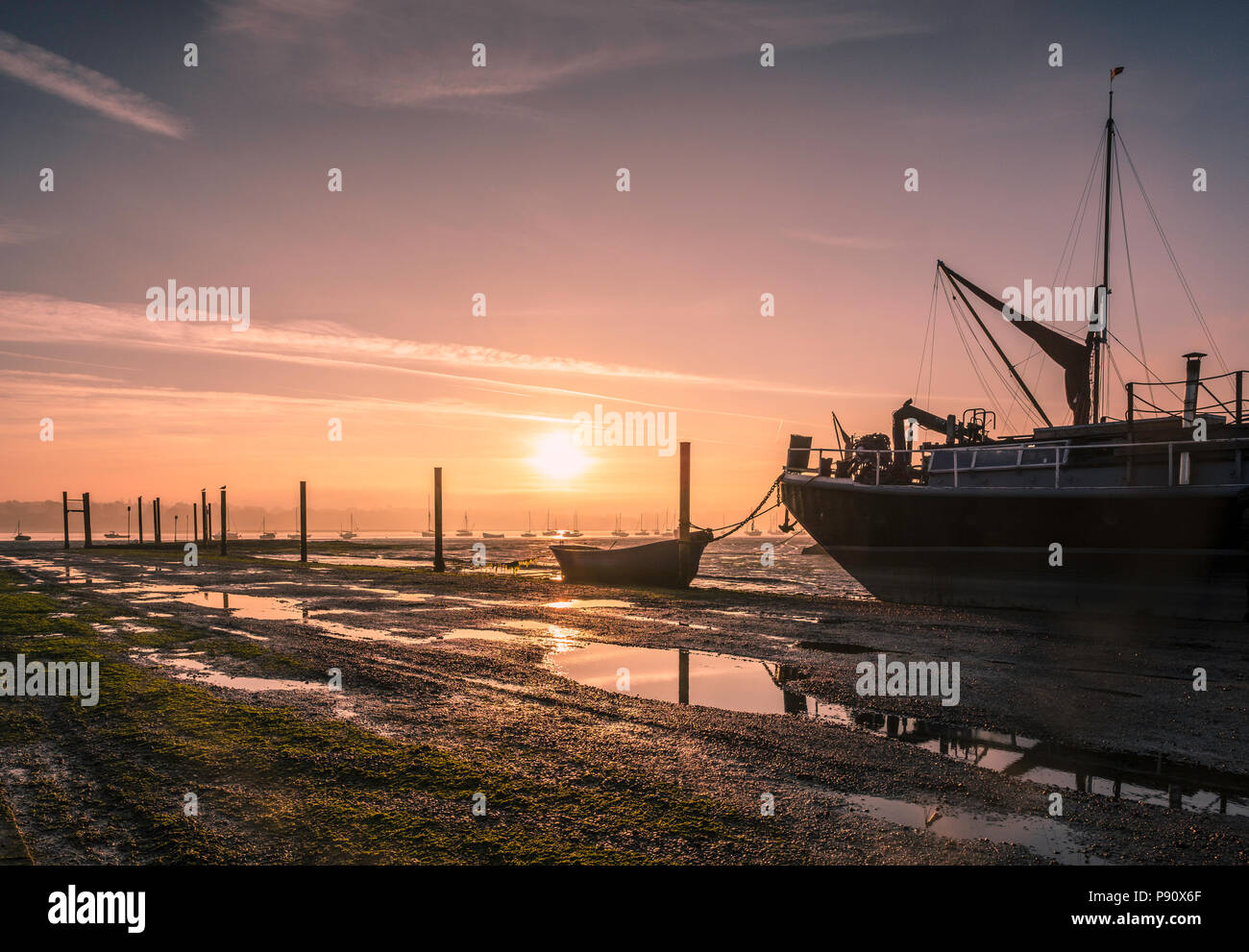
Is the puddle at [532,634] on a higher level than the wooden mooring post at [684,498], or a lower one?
lower

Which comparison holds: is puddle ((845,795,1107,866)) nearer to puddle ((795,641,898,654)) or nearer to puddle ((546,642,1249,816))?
puddle ((546,642,1249,816))

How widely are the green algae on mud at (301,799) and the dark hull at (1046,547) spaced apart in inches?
679

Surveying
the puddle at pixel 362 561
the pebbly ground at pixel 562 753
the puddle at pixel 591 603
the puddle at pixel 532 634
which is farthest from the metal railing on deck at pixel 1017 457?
the puddle at pixel 362 561

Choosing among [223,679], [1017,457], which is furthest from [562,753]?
[1017,457]

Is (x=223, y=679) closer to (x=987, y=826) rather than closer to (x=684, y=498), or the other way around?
(x=987, y=826)

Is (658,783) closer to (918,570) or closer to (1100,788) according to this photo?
(1100,788)

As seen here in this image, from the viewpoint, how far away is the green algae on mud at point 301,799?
4840mm

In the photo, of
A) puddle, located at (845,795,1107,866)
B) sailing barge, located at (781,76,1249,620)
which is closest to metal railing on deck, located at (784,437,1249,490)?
sailing barge, located at (781,76,1249,620)

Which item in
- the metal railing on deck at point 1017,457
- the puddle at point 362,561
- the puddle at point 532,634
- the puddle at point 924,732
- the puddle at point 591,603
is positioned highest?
the metal railing on deck at point 1017,457

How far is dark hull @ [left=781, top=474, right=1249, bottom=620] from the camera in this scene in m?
17.2

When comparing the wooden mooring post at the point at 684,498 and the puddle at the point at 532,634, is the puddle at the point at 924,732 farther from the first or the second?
the wooden mooring post at the point at 684,498
